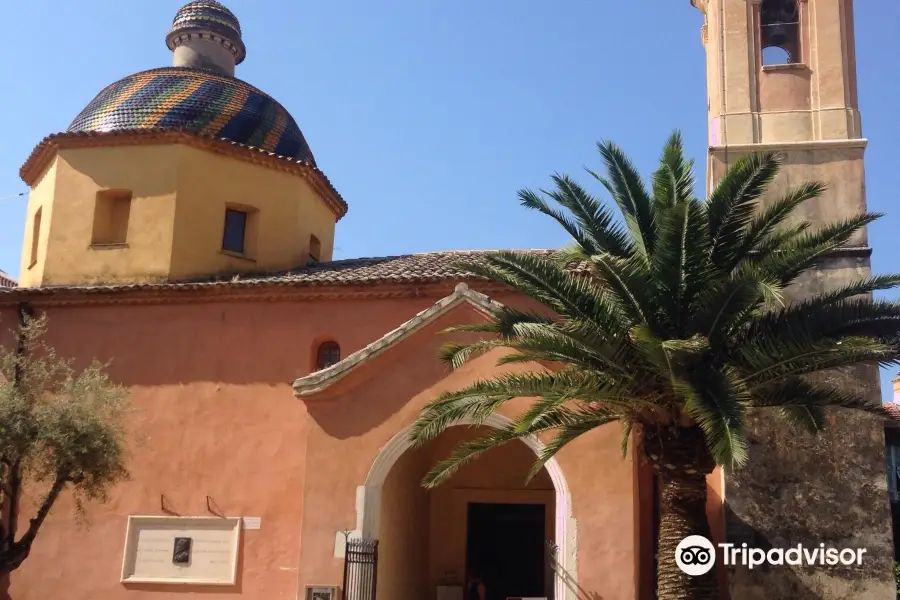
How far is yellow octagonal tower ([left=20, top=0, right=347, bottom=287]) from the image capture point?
18891mm

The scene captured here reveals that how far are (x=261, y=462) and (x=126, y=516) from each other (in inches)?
105

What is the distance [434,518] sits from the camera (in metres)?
18.1

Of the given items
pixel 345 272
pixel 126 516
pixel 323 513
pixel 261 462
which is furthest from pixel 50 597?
pixel 345 272

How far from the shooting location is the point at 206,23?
22.2 m

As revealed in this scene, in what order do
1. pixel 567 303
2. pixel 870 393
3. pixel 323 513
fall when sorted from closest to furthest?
pixel 567 303
pixel 323 513
pixel 870 393

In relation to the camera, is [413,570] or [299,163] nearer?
[413,570]

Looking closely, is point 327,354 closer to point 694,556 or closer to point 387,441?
point 387,441

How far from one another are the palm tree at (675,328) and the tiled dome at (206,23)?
12.9 metres

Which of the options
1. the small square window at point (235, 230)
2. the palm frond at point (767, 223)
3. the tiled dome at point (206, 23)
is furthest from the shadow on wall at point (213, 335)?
the tiled dome at point (206, 23)

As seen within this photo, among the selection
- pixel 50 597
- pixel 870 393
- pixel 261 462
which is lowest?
pixel 50 597

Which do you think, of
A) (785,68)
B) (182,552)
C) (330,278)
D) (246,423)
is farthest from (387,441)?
(785,68)

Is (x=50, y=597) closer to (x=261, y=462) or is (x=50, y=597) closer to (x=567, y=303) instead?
(x=261, y=462)

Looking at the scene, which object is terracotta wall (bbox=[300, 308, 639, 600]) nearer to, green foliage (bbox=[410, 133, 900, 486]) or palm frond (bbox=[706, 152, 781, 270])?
green foliage (bbox=[410, 133, 900, 486])

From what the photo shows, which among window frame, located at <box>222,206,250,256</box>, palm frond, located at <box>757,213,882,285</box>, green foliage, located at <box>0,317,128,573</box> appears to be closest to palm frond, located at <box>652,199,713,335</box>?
palm frond, located at <box>757,213,882,285</box>
